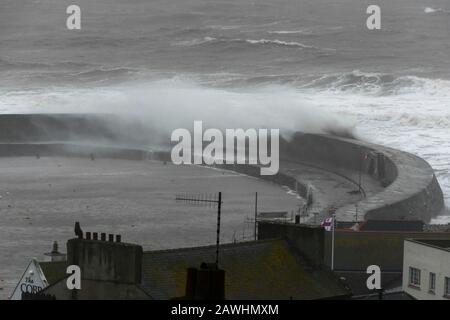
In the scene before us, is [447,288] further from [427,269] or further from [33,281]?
[33,281]

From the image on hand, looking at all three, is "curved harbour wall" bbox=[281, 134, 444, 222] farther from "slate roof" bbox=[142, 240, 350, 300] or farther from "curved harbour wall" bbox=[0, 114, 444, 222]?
"slate roof" bbox=[142, 240, 350, 300]

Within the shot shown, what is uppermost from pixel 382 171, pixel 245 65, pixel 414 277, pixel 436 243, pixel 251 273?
pixel 245 65

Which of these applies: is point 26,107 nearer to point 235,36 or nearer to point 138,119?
point 138,119

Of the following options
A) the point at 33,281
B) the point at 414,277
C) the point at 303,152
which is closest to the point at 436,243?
the point at 414,277

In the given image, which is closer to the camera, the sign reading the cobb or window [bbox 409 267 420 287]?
the sign reading the cobb

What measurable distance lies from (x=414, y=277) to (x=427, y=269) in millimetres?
734

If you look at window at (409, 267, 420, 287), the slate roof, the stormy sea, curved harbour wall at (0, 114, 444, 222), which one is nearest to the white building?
window at (409, 267, 420, 287)

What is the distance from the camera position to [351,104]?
79.0 metres

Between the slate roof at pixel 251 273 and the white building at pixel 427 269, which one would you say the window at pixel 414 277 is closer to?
the white building at pixel 427 269

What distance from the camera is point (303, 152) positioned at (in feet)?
205

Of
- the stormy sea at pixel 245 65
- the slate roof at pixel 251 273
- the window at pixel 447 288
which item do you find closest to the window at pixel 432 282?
the window at pixel 447 288

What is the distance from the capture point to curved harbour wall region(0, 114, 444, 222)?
45.7 meters
